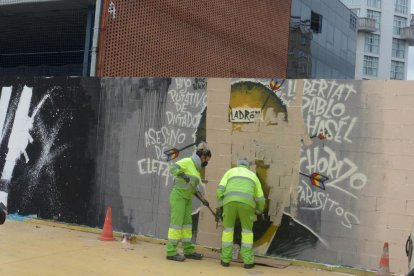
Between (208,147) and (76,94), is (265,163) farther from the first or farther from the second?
(76,94)

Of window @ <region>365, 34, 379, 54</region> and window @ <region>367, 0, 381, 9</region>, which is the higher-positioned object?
window @ <region>367, 0, 381, 9</region>

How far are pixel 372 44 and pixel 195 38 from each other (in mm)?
56615

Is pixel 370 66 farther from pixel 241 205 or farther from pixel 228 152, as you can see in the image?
pixel 241 205

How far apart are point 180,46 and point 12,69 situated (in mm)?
8624

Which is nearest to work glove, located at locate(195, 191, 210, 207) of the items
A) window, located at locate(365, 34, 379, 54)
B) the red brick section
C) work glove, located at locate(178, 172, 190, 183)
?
work glove, located at locate(178, 172, 190, 183)

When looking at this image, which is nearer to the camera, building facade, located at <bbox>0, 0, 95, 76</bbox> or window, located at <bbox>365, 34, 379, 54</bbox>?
building facade, located at <bbox>0, 0, 95, 76</bbox>

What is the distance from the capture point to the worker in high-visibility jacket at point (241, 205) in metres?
6.75

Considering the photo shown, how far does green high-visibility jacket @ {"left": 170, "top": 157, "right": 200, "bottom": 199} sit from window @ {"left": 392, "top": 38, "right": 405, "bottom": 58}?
67.6 m

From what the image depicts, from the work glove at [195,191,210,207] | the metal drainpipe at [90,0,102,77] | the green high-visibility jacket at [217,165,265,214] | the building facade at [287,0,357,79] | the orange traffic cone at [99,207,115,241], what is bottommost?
the orange traffic cone at [99,207,115,241]

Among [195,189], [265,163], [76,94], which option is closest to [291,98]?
[265,163]

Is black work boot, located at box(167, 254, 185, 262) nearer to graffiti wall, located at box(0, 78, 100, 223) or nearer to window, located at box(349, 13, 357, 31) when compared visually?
graffiti wall, located at box(0, 78, 100, 223)

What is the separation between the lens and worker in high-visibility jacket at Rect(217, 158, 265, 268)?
6.75 meters

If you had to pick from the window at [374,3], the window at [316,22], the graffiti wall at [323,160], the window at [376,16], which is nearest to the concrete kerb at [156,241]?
the graffiti wall at [323,160]

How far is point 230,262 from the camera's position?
7.08m
